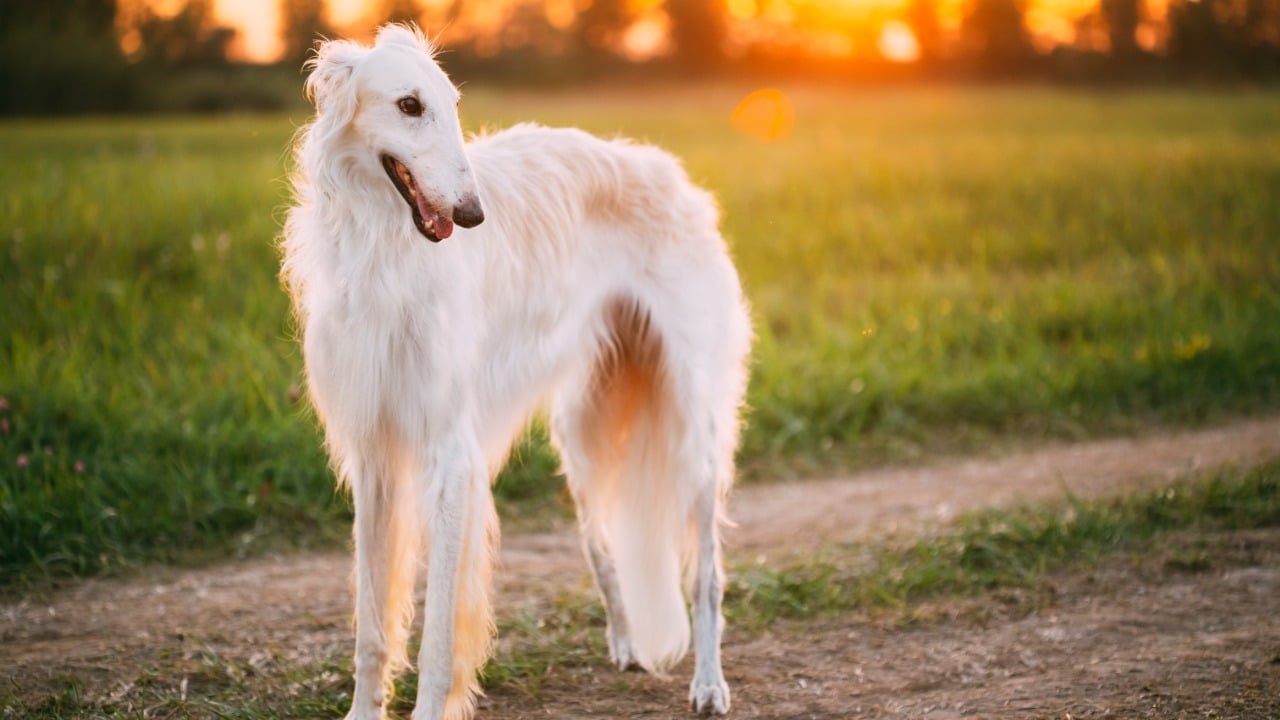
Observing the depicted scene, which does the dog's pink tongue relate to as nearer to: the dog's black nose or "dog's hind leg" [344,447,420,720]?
the dog's black nose

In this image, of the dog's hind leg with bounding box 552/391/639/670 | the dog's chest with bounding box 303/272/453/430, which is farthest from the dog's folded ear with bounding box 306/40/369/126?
the dog's hind leg with bounding box 552/391/639/670

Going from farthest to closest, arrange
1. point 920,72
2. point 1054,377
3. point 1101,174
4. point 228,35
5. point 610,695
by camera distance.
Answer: point 920,72, point 228,35, point 1101,174, point 1054,377, point 610,695

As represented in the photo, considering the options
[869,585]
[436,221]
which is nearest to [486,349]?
[436,221]

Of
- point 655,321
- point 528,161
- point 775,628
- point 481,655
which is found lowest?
point 775,628

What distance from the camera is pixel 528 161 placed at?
13.2 ft

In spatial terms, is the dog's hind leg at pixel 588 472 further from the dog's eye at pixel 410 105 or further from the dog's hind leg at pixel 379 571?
the dog's eye at pixel 410 105

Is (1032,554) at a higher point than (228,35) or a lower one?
lower

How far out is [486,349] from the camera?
146 inches

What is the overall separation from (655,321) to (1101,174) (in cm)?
1017

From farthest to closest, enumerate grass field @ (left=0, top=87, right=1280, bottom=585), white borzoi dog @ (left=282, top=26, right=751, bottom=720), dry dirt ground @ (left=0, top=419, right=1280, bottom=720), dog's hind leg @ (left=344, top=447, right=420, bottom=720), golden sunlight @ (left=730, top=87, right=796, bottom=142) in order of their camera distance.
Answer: golden sunlight @ (left=730, top=87, right=796, bottom=142) → grass field @ (left=0, top=87, right=1280, bottom=585) → dry dirt ground @ (left=0, top=419, right=1280, bottom=720) → dog's hind leg @ (left=344, top=447, right=420, bottom=720) → white borzoi dog @ (left=282, top=26, right=751, bottom=720)

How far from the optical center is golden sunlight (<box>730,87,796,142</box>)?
2180 cm

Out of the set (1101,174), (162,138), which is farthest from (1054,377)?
(162,138)

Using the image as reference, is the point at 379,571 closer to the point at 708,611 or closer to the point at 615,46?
the point at 708,611

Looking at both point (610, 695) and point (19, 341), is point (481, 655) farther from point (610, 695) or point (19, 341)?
point (19, 341)
